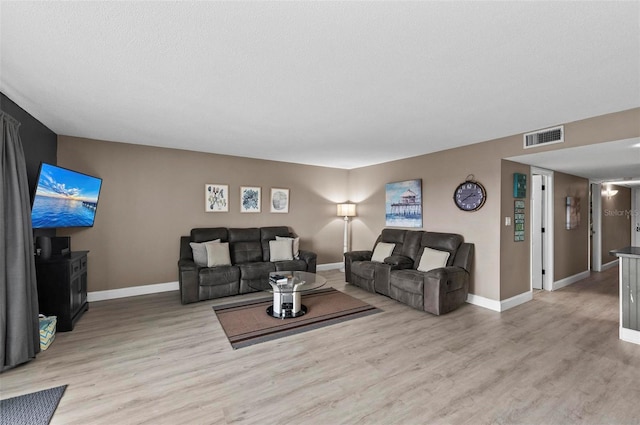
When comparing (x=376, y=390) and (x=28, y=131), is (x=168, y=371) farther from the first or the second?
(x=28, y=131)

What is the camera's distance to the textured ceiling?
150 centimetres

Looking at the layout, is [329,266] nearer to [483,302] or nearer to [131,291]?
[483,302]

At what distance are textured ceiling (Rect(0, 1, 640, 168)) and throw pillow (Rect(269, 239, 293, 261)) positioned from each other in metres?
2.32

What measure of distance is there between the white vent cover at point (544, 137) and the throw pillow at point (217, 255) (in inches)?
181

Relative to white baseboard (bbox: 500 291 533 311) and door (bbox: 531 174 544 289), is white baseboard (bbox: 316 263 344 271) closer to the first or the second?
white baseboard (bbox: 500 291 533 311)

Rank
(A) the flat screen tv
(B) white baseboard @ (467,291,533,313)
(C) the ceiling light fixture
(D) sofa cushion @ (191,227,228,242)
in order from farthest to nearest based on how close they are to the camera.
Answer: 1. (C) the ceiling light fixture
2. (D) sofa cushion @ (191,227,228,242)
3. (B) white baseboard @ (467,291,533,313)
4. (A) the flat screen tv

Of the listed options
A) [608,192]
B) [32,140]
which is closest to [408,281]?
[32,140]

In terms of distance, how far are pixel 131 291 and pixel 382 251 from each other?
13.8 ft

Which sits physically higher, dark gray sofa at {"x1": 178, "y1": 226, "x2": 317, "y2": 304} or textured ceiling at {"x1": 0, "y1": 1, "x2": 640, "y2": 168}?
textured ceiling at {"x1": 0, "y1": 1, "x2": 640, "y2": 168}

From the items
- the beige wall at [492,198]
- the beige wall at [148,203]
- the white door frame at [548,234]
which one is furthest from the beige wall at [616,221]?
the beige wall at [148,203]

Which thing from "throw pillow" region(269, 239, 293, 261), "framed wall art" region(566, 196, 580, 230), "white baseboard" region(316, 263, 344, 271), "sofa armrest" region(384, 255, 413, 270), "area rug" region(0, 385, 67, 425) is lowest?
"area rug" region(0, 385, 67, 425)

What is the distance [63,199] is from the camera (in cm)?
330

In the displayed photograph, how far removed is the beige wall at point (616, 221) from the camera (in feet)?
21.7

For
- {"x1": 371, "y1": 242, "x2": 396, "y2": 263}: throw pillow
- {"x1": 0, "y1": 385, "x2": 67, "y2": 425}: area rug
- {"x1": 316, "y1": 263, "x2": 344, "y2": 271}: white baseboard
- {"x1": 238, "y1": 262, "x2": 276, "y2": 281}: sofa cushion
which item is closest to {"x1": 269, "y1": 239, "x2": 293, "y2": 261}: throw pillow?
{"x1": 238, "y1": 262, "x2": 276, "y2": 281}: sofa cushion
